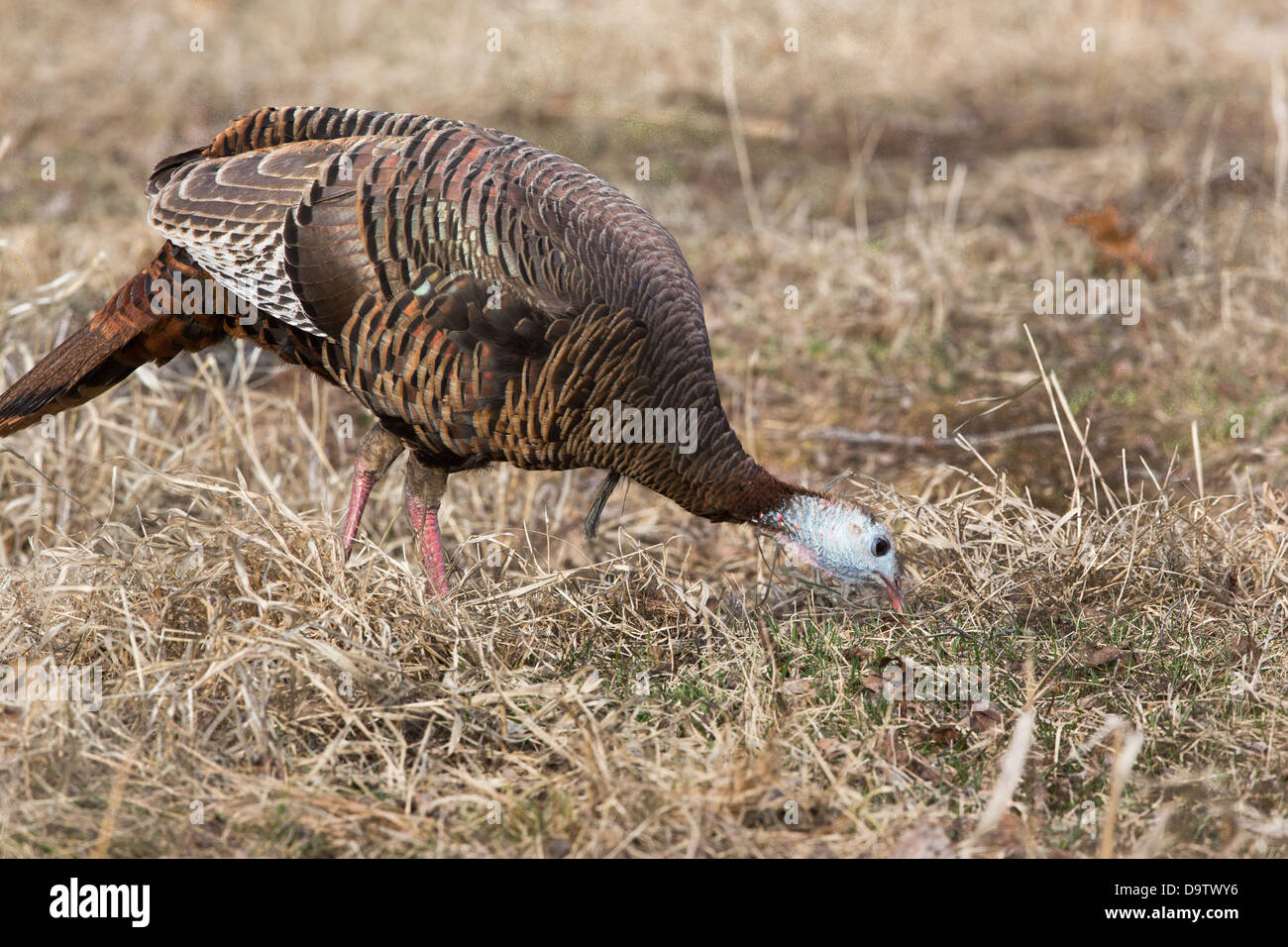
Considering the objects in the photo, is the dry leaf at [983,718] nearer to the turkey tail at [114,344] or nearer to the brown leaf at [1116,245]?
the turkey tail at [114,344]

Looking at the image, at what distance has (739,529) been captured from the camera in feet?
15.2

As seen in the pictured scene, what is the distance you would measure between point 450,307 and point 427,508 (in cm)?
81

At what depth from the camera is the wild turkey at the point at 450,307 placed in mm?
3371

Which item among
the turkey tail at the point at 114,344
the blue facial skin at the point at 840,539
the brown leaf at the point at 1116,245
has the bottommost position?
the blue facial skin at the point at 840,539

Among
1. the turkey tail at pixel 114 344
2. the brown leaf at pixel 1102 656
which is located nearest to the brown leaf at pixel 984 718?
the brown leaf at pixel 1102 656

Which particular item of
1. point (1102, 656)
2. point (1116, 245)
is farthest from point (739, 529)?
point (1116, 245)

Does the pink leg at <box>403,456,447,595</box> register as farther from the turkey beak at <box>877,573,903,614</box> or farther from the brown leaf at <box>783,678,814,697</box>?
the turkey beak at <box>877,573,903,614</box>

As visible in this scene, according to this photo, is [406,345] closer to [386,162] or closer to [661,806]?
[386,162]

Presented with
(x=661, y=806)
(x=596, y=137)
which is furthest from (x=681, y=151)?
(x=661, y=806)

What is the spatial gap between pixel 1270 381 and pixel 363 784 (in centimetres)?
397

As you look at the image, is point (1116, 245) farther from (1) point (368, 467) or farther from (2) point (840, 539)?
(1) point (368, 467)

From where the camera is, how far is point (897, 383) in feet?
17.3

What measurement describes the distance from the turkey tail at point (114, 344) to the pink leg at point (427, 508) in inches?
29.3

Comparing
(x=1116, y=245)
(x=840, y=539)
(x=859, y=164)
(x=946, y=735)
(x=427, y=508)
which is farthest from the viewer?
(x=859, y=164)
